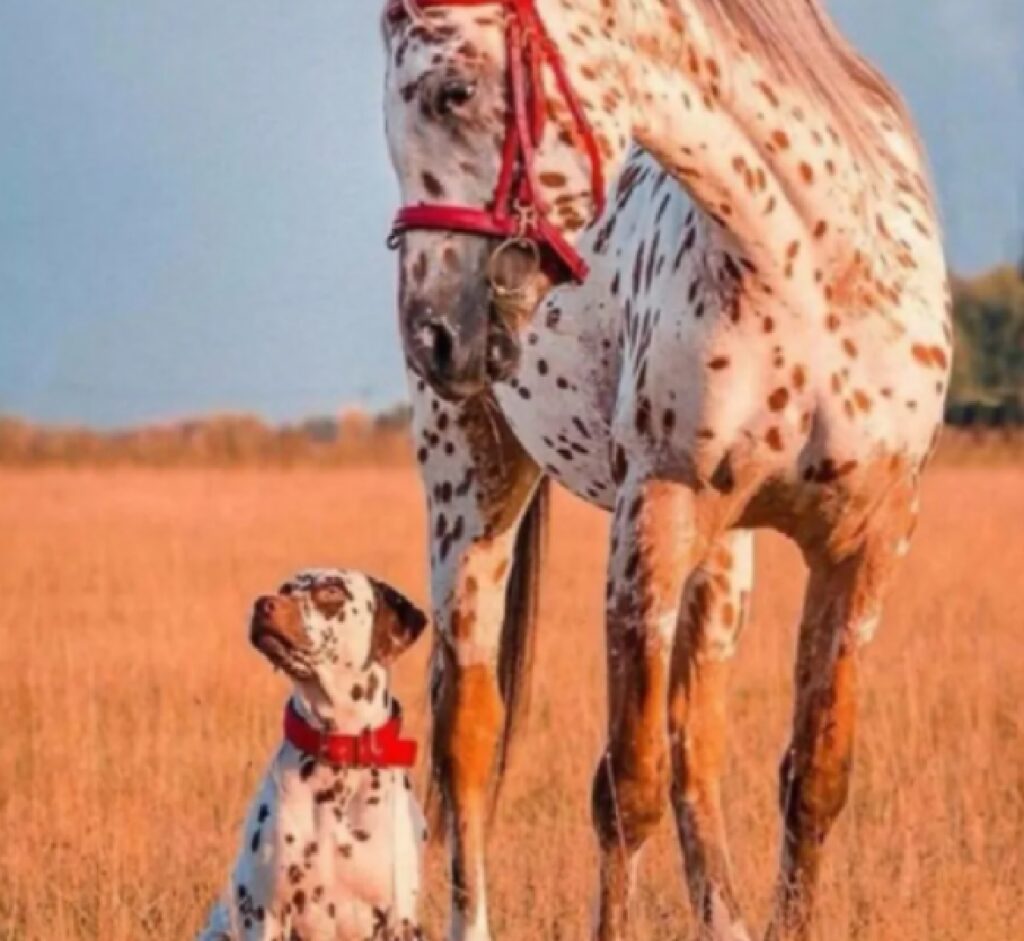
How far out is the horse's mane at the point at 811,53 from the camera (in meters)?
5.20

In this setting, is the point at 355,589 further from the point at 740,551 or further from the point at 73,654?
the point at 73,654

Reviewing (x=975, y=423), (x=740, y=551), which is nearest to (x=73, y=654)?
(x=740, y=551)

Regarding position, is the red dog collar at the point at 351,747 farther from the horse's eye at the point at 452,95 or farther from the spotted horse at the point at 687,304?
the horse's eye at the point at 452,95

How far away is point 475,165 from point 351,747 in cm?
122

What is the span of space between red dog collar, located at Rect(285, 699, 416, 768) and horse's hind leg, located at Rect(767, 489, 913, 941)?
874mm

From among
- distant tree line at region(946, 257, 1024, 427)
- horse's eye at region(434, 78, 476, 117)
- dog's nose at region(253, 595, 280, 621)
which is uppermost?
horse's eye at region(434, 78, 476, 117)

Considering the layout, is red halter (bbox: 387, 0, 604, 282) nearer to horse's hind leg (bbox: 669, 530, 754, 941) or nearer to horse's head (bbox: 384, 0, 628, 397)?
horse's head (bbox: 384, 0, 628, 397)

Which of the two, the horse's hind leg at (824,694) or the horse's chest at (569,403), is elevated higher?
the horse's chest at (569,403)

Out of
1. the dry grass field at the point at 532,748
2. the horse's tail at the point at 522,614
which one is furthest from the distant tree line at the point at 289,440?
the horse's tail at the point at 522,614

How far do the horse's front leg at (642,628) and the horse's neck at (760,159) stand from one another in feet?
1.55

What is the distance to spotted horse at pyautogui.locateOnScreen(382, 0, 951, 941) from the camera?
15.2 ft

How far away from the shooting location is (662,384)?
→ 5.25 m

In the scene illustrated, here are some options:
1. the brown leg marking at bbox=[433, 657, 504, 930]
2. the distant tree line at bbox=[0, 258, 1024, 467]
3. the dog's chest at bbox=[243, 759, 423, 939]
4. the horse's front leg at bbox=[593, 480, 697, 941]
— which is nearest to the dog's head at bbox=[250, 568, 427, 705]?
the dog's chest at bbox=[243, 759, 423, 939]

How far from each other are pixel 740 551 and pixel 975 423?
24.6m
